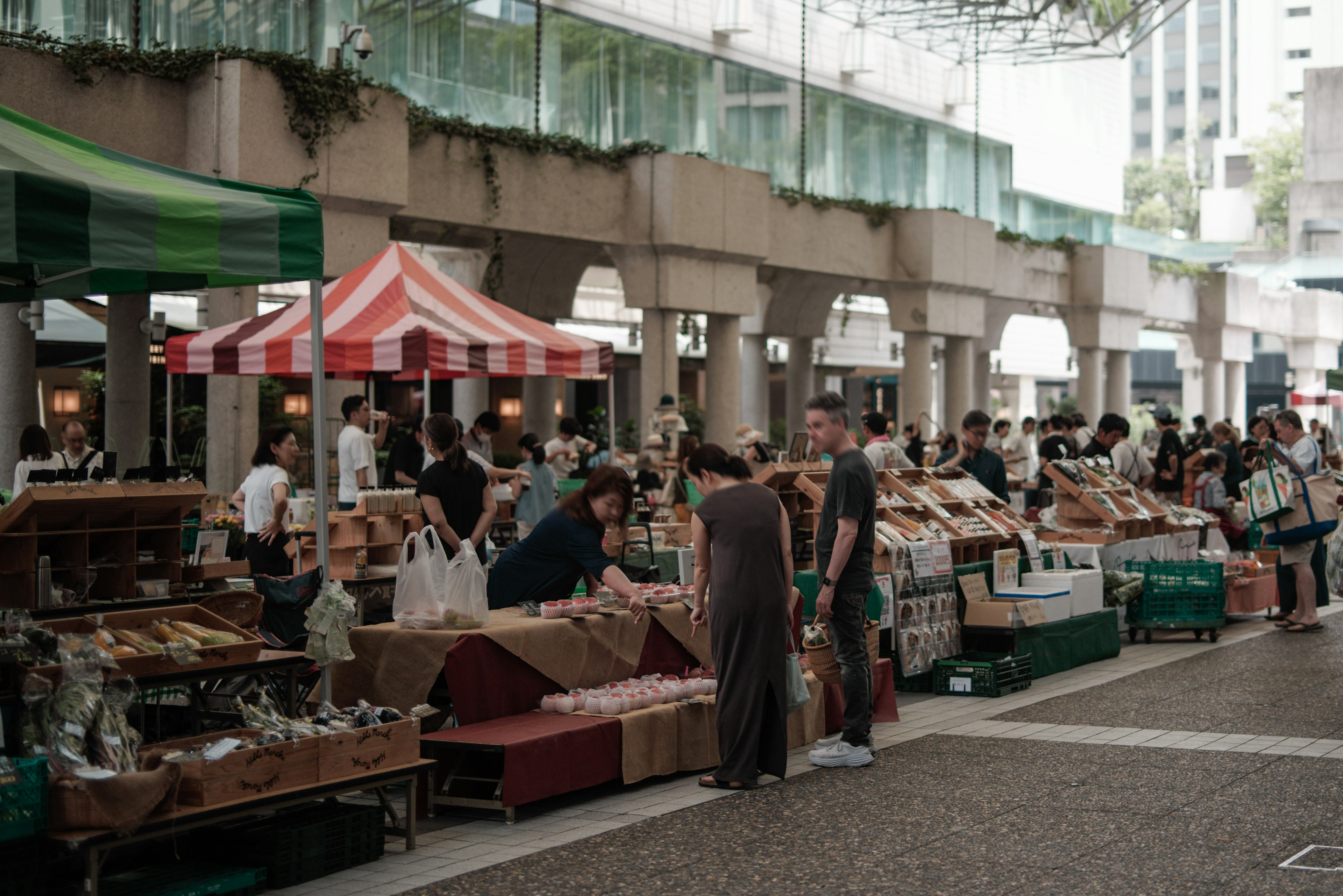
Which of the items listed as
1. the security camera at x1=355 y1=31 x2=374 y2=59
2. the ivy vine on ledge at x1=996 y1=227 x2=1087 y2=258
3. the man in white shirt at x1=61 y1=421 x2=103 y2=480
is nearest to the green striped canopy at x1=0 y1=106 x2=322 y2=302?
the man in white shirt at x1=61 y1=421 x2=103 y2=480

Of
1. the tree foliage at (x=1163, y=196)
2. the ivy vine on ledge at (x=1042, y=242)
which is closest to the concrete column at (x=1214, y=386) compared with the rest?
the ivy vine on ledge at (x=1042, y=242)

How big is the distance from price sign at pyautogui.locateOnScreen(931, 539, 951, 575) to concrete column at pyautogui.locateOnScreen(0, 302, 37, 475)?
28.9ft

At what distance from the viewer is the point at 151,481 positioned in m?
6.65

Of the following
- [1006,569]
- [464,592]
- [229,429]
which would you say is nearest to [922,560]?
[1006,569]

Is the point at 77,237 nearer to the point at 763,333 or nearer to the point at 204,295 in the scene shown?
the point at 204,295

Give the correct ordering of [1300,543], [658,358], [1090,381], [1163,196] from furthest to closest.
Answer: [1163,196], [1090,381], [658,358], [1300,543]

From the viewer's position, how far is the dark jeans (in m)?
7.27

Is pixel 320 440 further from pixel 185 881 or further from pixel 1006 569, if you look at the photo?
pixel 1006 569

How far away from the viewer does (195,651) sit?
18.5 feet

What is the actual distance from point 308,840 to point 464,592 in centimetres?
154

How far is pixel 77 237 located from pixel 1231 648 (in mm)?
9606

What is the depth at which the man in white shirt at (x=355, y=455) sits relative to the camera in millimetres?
11234

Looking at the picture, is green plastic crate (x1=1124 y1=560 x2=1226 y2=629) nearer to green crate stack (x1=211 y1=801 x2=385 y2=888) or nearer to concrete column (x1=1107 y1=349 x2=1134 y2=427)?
green crate stack (x1=211 y1=801 x2=385 y2=888)

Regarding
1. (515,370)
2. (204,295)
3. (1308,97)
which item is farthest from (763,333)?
Result: (1308,97)
